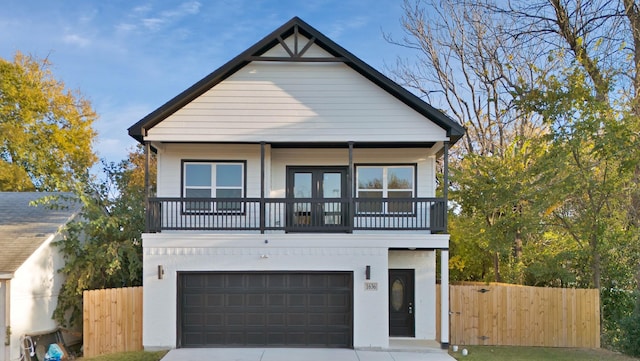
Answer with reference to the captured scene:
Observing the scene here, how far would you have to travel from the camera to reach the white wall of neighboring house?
1189 centimetres

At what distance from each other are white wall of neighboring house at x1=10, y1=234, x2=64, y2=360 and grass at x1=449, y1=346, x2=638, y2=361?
10660 mm

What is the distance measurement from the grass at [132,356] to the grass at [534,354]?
7201mm

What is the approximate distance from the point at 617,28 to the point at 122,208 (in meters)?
16.0

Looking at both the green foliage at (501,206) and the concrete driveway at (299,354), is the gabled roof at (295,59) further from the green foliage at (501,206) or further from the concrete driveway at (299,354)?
the concrete driveway at (299,354)

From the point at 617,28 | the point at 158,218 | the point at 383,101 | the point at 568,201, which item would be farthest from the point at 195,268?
the point at 617,28

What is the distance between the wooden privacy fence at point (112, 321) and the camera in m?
12.0

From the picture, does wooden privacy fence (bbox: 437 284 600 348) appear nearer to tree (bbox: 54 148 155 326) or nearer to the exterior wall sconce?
the exterior wall sconce

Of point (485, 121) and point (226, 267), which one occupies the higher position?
point (485, 121)

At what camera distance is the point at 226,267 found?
1219 cm

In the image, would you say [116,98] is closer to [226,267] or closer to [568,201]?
[226,267]

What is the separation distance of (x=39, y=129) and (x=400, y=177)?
18.9 metres

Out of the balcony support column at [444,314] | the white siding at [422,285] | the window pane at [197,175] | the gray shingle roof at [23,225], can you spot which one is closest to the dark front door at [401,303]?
the white siding at [422,285]

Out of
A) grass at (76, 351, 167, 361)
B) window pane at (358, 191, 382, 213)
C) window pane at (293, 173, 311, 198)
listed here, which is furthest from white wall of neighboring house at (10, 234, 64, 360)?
window pane at (358, 191, 382, 213)

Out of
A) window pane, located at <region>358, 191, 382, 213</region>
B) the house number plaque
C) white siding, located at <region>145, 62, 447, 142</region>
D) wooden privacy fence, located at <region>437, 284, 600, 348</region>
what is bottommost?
wooden privacy fence, located at <region>437, 284, 600, 348</region>
